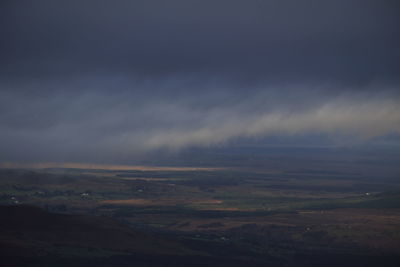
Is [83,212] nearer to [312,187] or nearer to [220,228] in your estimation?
[220,228]

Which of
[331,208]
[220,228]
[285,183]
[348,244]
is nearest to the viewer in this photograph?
[348,244]

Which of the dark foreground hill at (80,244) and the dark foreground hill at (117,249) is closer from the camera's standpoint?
the dark foreground hill at (80,244)

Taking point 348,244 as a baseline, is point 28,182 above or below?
above

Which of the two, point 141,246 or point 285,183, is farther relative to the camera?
point 285,183

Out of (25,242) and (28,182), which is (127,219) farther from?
(28,182)

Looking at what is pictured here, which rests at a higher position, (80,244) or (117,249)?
(80,244)

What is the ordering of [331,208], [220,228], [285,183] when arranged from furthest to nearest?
[285,183], [331,208], [220,228]

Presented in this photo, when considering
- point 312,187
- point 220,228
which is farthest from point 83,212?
point 312,187

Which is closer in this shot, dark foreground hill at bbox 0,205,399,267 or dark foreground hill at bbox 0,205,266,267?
dark foreground hill at bbox 0,205,266,267

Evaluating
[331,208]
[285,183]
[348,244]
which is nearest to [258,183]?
[285,183]
